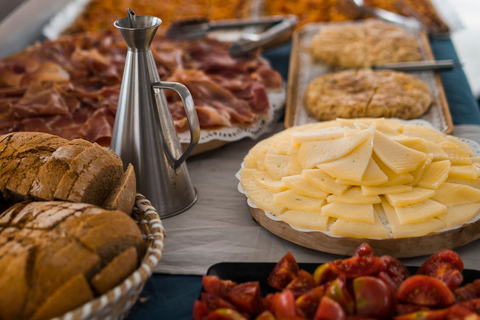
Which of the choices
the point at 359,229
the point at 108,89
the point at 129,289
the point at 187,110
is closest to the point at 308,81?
the point at 108,89

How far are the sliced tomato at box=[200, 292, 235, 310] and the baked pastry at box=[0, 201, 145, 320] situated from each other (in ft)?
0.55

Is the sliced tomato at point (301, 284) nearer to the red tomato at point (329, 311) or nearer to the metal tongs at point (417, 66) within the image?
the red tomato at point (329, 311)

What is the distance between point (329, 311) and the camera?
858 millimetres

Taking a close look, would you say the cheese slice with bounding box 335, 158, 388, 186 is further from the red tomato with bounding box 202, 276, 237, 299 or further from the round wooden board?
the red tomato with bounding box 202, 276, 237, 299

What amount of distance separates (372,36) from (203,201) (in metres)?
1.65

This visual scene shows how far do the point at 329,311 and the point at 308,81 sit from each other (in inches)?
67.6

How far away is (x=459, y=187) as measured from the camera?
125 cm

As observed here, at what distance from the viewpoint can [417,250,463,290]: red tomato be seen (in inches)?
38.3

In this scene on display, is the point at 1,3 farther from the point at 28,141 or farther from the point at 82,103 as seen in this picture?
the point at 28,141

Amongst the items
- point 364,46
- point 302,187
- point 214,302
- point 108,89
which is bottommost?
point 214,302

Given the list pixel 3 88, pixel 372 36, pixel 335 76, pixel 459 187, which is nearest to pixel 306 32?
pixel 372 36

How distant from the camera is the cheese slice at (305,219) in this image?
1.20m

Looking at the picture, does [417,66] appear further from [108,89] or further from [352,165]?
[108,89]

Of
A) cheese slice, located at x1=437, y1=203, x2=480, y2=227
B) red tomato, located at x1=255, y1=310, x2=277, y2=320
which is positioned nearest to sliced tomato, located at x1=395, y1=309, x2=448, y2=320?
red tomato, located at x1=255, y1=310, x2=277, y2=320
